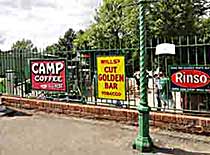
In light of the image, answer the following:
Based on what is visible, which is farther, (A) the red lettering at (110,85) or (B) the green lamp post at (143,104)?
(A) the red lettering at (110,85)

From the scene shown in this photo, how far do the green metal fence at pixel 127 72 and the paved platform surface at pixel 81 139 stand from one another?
0.83 metres

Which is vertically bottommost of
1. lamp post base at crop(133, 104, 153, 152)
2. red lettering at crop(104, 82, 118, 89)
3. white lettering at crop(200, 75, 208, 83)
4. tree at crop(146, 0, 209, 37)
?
lamp post base at crop(133, 104, 153, 152)

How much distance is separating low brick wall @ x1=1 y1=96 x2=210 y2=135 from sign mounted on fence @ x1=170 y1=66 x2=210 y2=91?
70 centimetres

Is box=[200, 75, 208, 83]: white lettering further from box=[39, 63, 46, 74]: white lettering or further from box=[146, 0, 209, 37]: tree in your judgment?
box=[146, 0, 209, 37]: tree

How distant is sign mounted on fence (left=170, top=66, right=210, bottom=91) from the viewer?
311 inches

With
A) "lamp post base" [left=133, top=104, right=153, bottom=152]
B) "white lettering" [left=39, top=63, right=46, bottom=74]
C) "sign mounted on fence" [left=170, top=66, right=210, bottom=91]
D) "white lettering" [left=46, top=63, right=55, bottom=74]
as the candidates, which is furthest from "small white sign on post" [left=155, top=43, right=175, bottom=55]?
"white lettering" [left=39, top=63, right=46, bottom=74]

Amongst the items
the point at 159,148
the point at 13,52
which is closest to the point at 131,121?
the point at 159,148

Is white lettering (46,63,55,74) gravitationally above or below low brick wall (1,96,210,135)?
above

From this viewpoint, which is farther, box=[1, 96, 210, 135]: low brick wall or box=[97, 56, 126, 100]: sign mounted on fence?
box=[97, 56, 126, 100]: sign mounted on fence

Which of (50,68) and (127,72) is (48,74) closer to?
(50,68)

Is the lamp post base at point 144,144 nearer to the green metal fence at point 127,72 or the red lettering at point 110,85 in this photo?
the green metal fence at point 127,72

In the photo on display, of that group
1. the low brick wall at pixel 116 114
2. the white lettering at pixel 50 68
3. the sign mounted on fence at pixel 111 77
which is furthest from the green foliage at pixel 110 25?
the sign mounted on fence at pixel 111 77

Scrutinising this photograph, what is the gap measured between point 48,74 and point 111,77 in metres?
2.69

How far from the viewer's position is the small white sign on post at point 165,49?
326 inches
